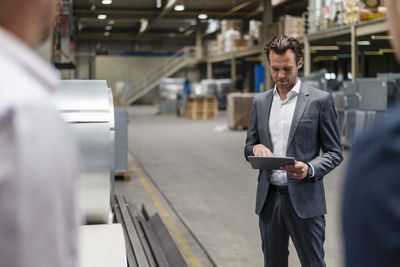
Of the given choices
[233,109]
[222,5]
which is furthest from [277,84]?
[233,109]

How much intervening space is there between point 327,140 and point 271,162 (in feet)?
1.46

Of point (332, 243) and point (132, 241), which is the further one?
point (332, 243)

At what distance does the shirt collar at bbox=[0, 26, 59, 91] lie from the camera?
849mm

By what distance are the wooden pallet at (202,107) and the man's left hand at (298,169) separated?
22379 millimetres

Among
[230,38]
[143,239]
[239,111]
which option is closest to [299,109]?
[143,239]

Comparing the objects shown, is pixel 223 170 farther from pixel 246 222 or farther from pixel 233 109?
pixel 233 109

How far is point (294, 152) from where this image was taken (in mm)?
3150

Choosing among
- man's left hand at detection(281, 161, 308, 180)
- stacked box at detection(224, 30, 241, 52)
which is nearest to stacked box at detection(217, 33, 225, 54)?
stacked box at detection(224, 30, 241, 52)

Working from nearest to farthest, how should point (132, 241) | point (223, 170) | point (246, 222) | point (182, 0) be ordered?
point (132, 241)
point (246, 222)
point (182, 0)
point (223, 170)

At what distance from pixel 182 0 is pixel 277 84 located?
18.4 ft

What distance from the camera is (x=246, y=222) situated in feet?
22.3

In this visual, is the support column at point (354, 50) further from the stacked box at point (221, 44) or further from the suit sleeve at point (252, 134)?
the stacked box at point (221, 44)

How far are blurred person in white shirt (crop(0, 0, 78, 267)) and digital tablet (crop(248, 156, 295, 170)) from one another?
6.75ft

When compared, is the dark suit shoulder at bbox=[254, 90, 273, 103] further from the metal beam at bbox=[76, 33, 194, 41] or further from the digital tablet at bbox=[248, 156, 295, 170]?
the metal beam at bbox=[76, 33, 194, 41]
